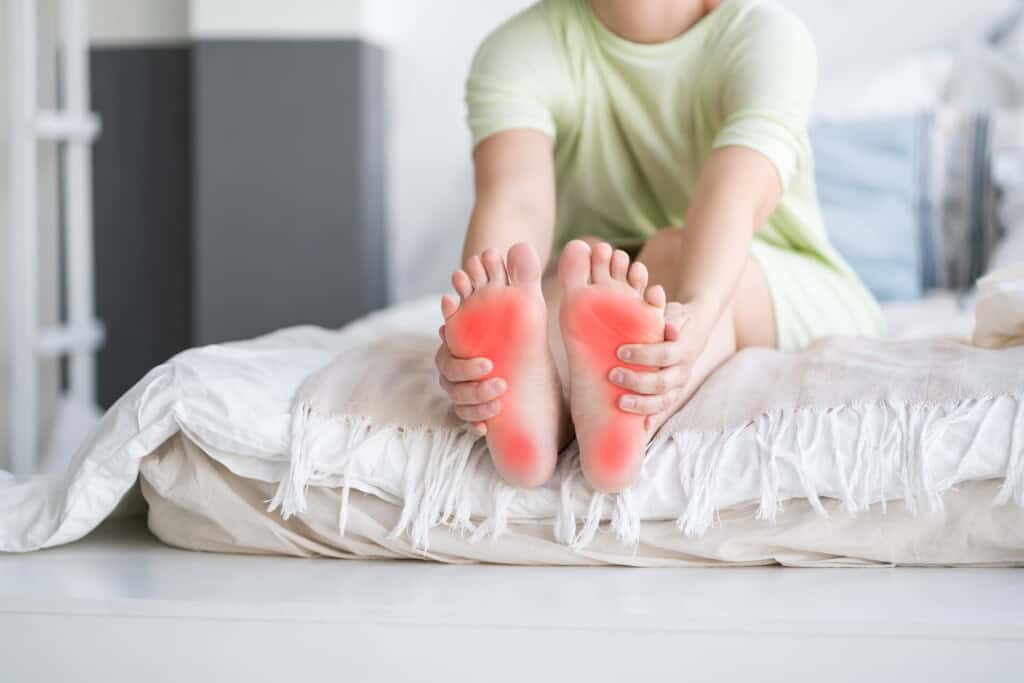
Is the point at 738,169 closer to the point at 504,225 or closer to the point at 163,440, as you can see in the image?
the point at 504,225

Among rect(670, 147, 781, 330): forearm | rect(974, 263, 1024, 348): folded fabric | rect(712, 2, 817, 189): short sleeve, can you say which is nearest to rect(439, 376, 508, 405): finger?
rect(670, 147, 781, 330): forearm

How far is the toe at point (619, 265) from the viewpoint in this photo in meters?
0.94

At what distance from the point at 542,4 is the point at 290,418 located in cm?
64

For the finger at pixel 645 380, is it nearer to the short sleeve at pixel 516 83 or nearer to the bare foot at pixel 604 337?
the bare foot at pixel 604 337

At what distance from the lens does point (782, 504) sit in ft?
3.32

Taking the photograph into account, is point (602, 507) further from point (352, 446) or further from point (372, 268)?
point (372, 268)

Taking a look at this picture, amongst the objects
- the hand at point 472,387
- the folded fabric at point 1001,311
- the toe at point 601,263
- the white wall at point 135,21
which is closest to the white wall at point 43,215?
the white wall at point 135,21

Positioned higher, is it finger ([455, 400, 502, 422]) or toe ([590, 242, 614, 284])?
toe ([590, 242, 614, 284])

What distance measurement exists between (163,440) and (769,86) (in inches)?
27.8

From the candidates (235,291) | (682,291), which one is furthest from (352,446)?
(235,291)

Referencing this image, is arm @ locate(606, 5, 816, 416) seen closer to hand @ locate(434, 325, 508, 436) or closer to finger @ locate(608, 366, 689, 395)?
finger @ locate(608, 366, 689, 395)

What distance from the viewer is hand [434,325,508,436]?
958mm

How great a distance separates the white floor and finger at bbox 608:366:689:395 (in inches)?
6.4

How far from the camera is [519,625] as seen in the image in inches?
34.9
